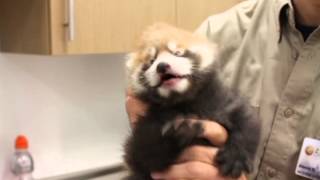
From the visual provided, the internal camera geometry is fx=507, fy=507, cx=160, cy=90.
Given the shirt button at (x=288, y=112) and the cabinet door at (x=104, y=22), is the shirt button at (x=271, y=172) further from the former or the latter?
the cabinet door at (x=104, y=22)

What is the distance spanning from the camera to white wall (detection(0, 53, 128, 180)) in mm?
1669

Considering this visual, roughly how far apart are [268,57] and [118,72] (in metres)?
0.99

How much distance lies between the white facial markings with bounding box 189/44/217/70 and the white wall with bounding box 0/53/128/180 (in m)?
0.94

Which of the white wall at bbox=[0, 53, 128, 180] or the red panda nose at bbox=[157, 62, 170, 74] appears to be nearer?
the red panda nose at bbox=[157, 62, 170, 74]

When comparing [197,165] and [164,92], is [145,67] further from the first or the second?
Result: [197,165]

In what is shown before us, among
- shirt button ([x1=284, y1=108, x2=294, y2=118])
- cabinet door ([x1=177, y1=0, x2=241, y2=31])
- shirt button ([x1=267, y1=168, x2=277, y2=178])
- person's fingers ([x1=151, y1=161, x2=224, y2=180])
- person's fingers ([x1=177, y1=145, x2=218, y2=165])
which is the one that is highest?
cabinet door ([x1=177, y1=0, x2=241, y2=31])

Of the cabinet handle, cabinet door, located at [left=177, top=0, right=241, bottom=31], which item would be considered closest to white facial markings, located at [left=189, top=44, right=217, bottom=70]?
the cabinet handle

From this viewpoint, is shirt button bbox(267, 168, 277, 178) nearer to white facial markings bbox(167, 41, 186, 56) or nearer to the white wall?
white facial markings bbox(167, 41, 186, 56)

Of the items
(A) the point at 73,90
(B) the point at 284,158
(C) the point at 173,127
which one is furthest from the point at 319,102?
(A) the point at 73,90

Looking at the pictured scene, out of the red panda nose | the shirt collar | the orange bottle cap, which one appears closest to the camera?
the red panda nose

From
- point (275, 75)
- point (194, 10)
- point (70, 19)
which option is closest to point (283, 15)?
point (275, 75)

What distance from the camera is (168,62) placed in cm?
78

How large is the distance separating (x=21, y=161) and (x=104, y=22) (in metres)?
0.55

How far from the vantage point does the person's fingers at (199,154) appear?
2.75 ft
